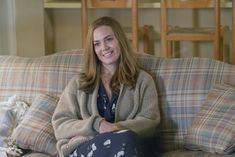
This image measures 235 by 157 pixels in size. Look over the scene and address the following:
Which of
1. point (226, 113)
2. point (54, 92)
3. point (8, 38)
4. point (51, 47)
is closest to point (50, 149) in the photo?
point (54, 92)

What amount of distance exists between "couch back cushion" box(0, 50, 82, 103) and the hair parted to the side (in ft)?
0.60

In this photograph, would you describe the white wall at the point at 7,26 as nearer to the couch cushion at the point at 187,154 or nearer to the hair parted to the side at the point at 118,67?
the hair parted to the side at the point at 118,67

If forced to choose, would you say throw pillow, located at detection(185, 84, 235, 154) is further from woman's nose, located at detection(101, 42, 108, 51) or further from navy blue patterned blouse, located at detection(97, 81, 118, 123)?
woman's nose, located at detection(101, 42, 108, 51)

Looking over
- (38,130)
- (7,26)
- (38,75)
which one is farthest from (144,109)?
(7,26)

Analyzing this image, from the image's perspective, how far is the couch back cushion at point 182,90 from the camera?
2486 millimetres

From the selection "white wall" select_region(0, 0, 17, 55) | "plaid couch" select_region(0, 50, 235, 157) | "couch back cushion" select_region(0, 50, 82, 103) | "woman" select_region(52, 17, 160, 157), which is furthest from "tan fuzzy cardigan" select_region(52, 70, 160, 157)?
"white wall" select_region(0, 0, 17, 55)

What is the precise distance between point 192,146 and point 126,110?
0.38 m

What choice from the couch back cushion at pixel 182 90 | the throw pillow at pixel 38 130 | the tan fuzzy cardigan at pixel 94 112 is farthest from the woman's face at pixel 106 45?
the throw pillow at pixel 38 130

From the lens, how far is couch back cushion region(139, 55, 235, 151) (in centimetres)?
249

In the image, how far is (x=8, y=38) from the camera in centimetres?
398

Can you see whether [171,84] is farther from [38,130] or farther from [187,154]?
[38,130]

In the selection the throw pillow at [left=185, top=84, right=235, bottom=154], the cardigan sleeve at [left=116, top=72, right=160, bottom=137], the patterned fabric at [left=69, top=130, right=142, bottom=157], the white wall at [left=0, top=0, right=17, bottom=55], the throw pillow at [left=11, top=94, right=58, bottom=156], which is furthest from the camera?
A: the white wall at [left=0, top=0, right=17, bottom=55]

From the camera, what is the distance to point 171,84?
100 inches

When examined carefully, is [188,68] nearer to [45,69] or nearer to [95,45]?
[95,45]
